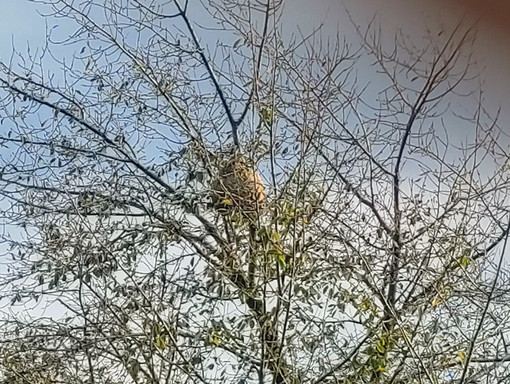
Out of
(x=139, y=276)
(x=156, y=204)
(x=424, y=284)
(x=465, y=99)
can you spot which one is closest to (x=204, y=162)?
(x=156, y=204)

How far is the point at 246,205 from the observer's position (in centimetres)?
145

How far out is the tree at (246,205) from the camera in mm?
1397

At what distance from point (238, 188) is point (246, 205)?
0.15 feet

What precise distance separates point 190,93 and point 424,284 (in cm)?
77

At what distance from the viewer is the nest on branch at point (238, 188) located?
1.44 meters

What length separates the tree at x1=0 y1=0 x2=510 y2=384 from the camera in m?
1.40

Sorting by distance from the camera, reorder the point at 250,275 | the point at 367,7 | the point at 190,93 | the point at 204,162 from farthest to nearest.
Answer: the point at 367,7 < the point at 190,93 < the point at 204,162 < the point at 250,275

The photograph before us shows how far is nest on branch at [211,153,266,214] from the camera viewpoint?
4.74 ft

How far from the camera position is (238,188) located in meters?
1.46

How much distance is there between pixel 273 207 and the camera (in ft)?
4.66

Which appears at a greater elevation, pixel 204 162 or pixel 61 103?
pixel 61 103

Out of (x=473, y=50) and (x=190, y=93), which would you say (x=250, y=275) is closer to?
(x=190, y=93)

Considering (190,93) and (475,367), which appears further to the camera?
(190,93)

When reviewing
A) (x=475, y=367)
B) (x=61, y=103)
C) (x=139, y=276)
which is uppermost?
(x=61, y=103)
